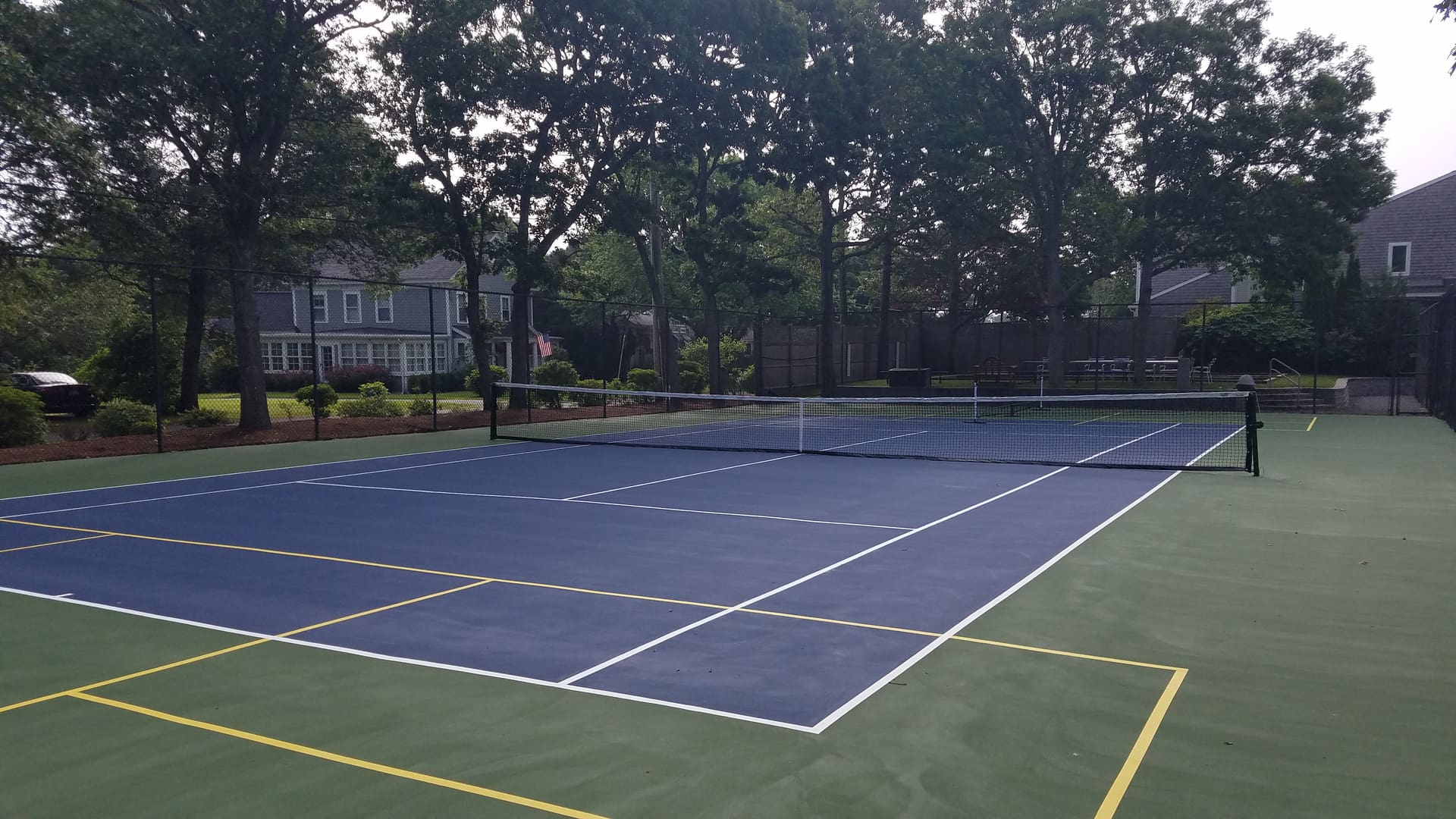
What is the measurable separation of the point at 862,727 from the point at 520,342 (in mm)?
23278

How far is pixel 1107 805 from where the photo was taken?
3768 mm

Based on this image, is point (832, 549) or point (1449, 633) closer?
point (1449, 633)

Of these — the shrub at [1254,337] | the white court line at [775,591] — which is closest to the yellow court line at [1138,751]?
the white court line at [775,591]

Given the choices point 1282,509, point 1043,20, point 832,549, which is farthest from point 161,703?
point 1043,20

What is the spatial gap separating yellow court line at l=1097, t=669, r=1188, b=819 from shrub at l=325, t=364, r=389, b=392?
3861cm

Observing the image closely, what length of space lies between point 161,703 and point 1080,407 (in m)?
26.6

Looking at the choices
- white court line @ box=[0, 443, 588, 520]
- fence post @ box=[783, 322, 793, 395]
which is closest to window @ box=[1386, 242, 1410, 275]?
fence post @ box=[783, 322, 793, 395]

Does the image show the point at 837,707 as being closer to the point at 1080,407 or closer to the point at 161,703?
the point at 161,703

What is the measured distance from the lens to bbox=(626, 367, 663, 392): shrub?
30.1m

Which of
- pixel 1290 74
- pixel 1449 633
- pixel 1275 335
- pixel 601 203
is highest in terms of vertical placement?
pixel 1290 74

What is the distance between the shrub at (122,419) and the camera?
19.2 metres

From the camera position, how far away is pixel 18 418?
1722 centimetres

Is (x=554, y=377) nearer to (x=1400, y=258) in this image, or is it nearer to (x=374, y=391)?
(x=374, y=391)

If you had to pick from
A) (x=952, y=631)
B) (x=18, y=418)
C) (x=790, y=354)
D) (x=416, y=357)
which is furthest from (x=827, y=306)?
(x=952, y=631)
